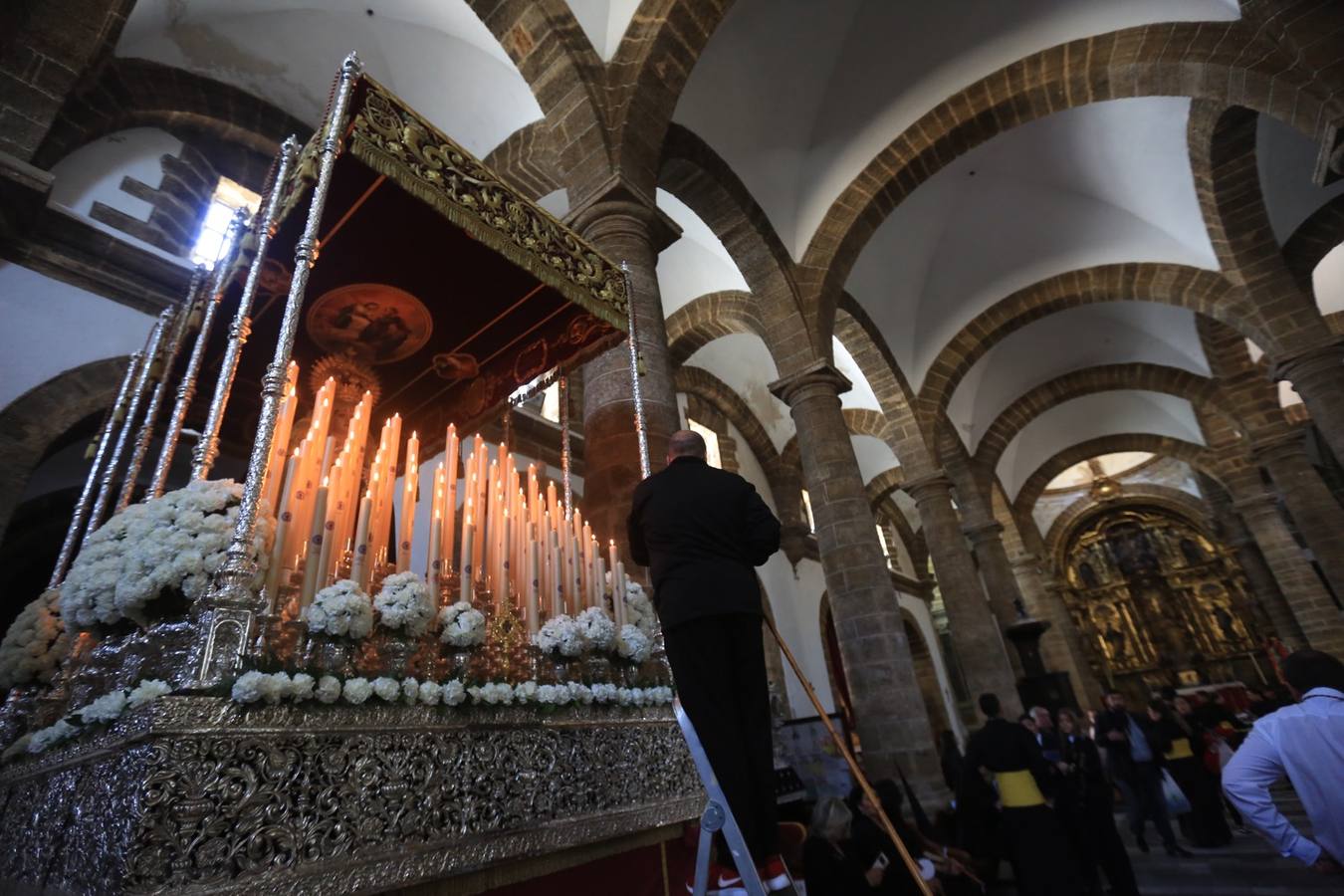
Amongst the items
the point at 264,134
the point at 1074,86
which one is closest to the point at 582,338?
the point at 264,134

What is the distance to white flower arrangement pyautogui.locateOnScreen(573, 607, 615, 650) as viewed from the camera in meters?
2.73

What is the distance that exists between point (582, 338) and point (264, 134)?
6347 millimetres

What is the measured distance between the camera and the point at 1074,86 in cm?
777

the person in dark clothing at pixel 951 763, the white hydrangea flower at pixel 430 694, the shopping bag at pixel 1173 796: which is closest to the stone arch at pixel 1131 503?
the person in dark clothing at pixel 951 763

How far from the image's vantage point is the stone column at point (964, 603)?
9.54 m

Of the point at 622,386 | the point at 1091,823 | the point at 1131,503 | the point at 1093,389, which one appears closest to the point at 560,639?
the point at 622,386

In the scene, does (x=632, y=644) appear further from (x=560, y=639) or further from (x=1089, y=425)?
(x=1089, y=425)

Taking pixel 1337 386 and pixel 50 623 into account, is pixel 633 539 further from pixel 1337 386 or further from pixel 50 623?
pixel 1337 386

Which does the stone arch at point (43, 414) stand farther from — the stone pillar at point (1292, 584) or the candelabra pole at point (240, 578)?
the stone pillar at point (1292, 584)

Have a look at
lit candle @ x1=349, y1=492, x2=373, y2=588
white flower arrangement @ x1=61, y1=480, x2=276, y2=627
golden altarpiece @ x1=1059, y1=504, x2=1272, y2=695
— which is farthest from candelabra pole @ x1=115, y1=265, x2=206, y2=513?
golden altarpiece @ x1=1059, y1=504, x2=1272, y2=695

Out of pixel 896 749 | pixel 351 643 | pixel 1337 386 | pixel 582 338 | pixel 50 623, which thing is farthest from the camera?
pixel 1337 386

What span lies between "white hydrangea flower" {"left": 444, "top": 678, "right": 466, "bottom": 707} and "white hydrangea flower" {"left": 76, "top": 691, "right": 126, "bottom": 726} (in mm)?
805

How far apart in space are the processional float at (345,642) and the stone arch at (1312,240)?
1106cm

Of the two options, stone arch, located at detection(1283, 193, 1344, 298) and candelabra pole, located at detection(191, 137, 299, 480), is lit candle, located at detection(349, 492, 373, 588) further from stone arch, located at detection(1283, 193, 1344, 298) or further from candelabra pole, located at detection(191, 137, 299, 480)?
stone arch, located at detection(1283, 193, 1344, 298)
